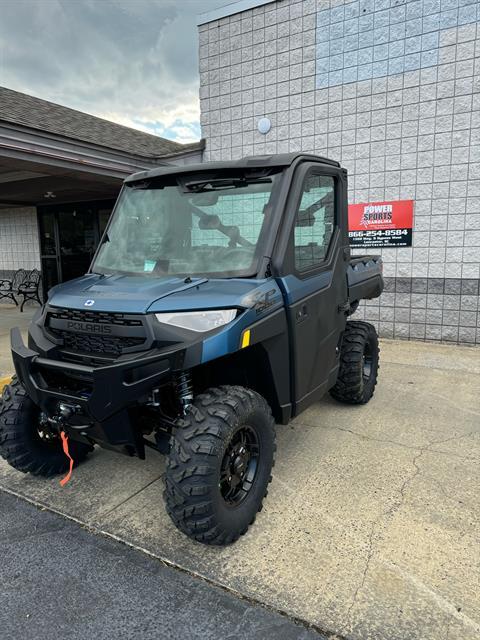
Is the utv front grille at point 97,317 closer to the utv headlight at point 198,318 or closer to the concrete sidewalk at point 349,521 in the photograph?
the utv headlight at point 198,318

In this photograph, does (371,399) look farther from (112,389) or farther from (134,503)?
(112,389)

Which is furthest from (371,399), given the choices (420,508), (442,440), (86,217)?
(86,217)

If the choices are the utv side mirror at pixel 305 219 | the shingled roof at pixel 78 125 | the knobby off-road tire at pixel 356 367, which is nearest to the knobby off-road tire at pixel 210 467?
the utv side mirror at pixel 305 219

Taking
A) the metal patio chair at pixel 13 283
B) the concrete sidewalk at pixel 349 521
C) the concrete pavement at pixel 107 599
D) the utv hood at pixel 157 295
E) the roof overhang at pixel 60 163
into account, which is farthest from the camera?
the metal patio chair at pixel 13 283

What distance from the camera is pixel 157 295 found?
262 centimetres

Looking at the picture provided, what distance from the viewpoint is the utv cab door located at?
3.00 meters

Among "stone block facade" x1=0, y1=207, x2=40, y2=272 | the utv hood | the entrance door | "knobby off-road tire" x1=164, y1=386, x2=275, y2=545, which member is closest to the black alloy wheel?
"knobby off-road tire" x1=164, y1=386, x2=275, y2=545

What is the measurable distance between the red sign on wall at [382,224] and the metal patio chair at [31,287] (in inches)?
341

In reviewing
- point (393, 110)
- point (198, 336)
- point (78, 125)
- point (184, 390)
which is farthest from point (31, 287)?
point (198, 336)

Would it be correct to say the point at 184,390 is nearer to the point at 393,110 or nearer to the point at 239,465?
the point at 239,465

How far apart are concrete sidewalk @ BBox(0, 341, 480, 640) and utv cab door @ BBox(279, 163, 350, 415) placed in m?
0.61

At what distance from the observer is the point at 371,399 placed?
196 inches

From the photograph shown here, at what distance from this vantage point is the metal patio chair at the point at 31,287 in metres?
12.2

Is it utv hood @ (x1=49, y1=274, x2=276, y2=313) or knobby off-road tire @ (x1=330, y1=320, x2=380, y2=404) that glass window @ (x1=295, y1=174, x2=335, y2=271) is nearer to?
utv hood @ (x1=49, y1=274, x2=276, y2=313)
